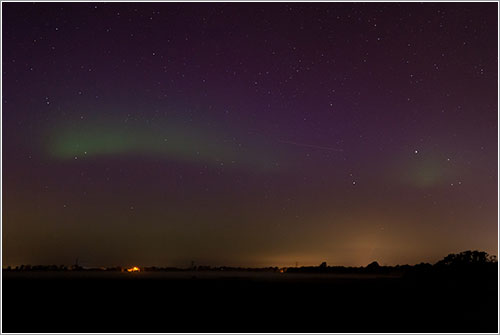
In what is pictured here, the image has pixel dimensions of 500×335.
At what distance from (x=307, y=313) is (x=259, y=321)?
13.2ft

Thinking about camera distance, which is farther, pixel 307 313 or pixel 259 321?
pixel 307 313

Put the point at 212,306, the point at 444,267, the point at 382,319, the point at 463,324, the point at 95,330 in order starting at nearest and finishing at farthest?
the point at 95,330 < the point at 463,324 < the point at 382,319 < the point at 212,306 < the point at 444,267

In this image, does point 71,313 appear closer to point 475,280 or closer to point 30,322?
point 30,322

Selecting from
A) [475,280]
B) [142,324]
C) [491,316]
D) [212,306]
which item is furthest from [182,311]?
[475,280]

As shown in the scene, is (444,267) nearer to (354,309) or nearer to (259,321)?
(354,309)

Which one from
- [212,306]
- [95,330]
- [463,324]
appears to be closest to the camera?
[95,330]

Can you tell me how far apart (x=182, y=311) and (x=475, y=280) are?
133 feet

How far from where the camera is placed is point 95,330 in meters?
22.0

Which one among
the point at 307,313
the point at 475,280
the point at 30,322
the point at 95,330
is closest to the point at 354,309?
the point at 307,313

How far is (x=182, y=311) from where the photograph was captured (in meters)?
29.1

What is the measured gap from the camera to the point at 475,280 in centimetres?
5697

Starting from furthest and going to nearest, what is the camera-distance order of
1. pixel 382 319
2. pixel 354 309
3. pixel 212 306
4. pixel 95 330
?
1. pixel 212 306
2. pixel 354 309
3. pixel 382 319
4. pixel 95 330

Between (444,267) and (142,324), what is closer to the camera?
(142,324)

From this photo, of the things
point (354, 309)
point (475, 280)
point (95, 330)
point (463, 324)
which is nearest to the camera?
point (95, 330)
